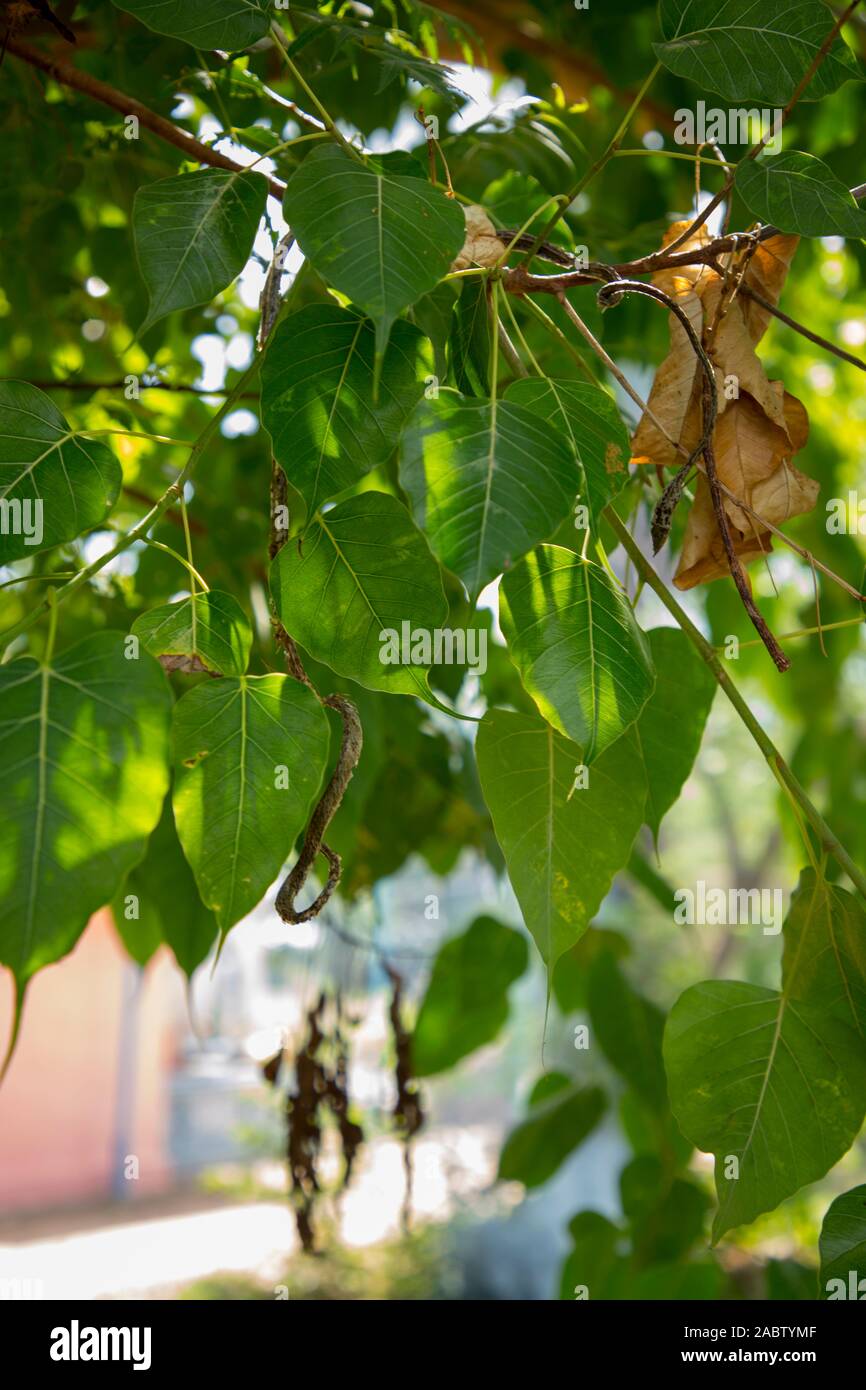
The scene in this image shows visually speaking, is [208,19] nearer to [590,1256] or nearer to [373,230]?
[373,230]

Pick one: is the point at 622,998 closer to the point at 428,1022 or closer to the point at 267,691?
the point at 428,1022

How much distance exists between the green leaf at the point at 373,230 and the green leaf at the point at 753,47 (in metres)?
0.10

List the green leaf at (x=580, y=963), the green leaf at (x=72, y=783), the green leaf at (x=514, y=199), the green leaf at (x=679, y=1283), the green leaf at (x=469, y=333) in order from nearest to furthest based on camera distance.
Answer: the green leaf at (x=72, y=783)
the green leaf at (x=469, y=333)
the green leaf at (x=514, y=199)
the green leaf at (x=679, y=1283)
the green leaf at (x=580, y=963)

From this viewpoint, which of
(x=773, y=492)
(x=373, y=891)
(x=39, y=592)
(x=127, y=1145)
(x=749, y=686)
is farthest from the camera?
(x=127, y=1145)

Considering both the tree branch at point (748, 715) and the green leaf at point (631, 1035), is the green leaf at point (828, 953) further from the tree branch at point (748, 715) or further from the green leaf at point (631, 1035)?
the green leaf at point (631, 1035)

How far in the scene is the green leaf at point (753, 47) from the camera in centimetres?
34

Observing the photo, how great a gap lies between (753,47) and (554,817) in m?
Answer: 0.23

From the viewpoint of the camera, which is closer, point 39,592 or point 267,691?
point 267,691

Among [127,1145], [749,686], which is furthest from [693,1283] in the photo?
[127,1145]

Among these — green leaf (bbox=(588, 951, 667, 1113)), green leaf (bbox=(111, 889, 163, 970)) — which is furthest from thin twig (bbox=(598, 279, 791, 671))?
green leaf (bbox=(588, 951, 667, 1113))

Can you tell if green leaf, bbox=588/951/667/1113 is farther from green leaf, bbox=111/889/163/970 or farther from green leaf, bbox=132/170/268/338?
green leaf, bbox=132/170/268/338

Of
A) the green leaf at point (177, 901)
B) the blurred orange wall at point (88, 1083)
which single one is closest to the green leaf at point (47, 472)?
the green leaf at point (177, 901)

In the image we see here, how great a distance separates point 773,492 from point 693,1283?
575 millimetres

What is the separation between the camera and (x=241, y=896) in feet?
0.91
